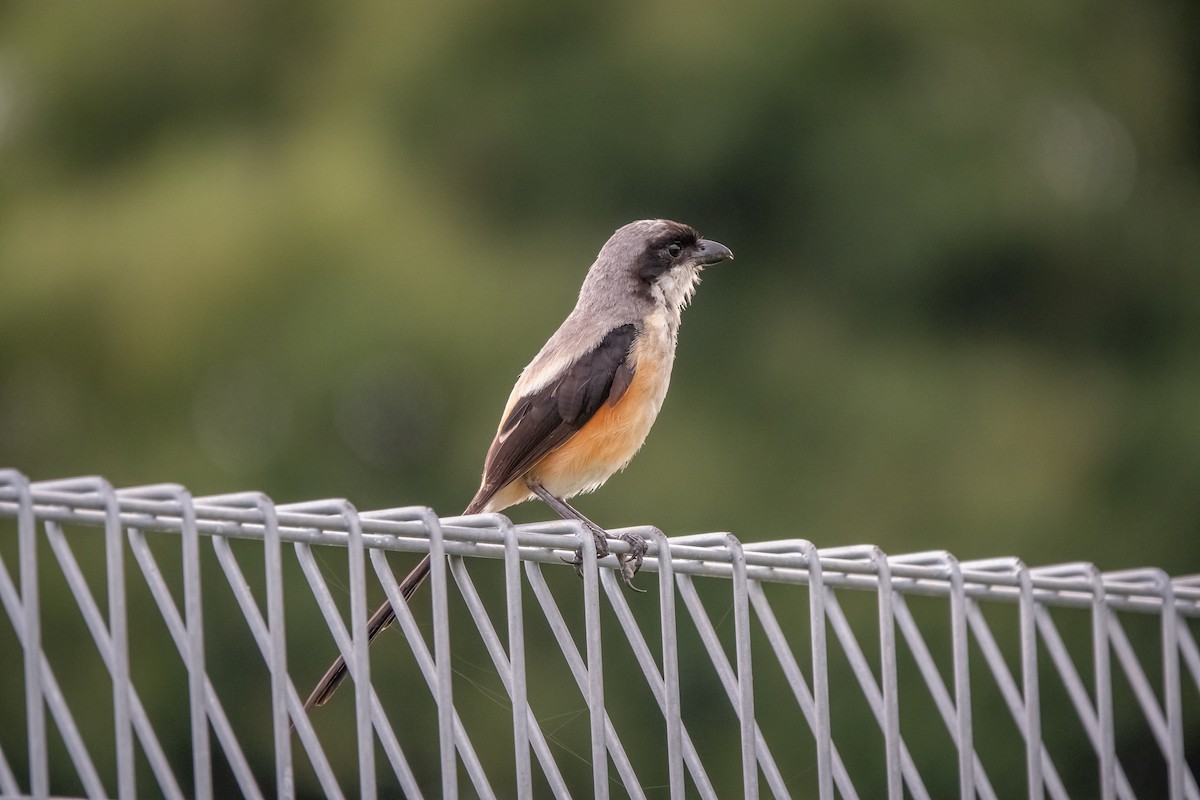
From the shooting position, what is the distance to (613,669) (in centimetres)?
590

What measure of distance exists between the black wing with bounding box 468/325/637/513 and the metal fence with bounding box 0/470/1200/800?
46cm

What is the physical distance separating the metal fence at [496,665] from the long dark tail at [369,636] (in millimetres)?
113

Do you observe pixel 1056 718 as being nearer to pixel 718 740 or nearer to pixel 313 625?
pixel 718 740

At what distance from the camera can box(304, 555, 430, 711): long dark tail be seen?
2.42 metres

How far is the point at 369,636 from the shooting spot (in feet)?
8.43

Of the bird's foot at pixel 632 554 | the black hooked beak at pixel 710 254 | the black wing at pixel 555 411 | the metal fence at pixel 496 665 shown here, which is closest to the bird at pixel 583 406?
the black wing at pixel 555 411

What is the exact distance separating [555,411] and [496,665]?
6.31 feet

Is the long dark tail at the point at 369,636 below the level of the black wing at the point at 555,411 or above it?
below

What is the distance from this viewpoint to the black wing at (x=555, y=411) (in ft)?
12.7

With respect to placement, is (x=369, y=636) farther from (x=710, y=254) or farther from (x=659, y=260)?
(x=710, y=254)

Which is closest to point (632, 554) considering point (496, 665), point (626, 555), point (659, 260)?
point (626, 555)

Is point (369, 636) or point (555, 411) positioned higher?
point (555, 411)

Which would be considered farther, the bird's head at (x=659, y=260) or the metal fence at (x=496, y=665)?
the bird's head at (x=659, y=260)

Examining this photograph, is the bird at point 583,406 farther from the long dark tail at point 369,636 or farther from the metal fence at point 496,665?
the long dark tail at point 369,636
